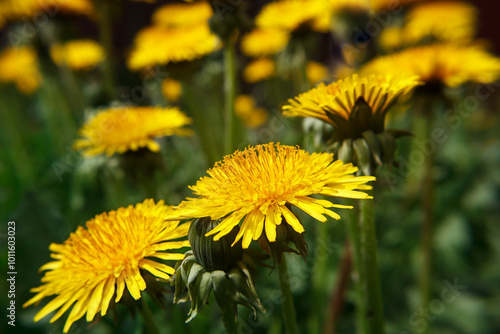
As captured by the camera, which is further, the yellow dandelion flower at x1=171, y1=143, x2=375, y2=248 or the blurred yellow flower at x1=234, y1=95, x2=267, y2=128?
the blurred yellow flower at x1=234, y1=95, x2=267, y2=128

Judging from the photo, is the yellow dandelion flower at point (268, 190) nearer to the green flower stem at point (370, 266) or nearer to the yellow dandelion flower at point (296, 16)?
the green flower stem at point (370, 266)

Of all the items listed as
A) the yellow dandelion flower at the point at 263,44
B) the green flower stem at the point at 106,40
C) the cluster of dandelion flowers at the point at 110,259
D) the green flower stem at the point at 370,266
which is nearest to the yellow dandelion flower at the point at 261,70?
the yellow dandelion flower at the point at 263,44

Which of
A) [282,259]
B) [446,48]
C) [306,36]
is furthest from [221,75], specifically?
[282,259]

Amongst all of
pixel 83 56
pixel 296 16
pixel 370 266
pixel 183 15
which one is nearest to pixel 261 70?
pixel 183 15

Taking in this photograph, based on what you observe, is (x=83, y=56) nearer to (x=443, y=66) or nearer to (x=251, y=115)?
(x=251, y=115)

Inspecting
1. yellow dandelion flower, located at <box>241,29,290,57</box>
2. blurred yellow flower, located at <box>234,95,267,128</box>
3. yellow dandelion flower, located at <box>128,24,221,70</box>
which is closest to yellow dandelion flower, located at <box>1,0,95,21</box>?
yellow dandelion flower, located at <box>128,24,221,70</box>

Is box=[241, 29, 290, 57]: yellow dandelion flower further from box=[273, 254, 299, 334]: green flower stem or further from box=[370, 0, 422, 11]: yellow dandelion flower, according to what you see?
box=[273, 254, 299, 334]: green flower stem
